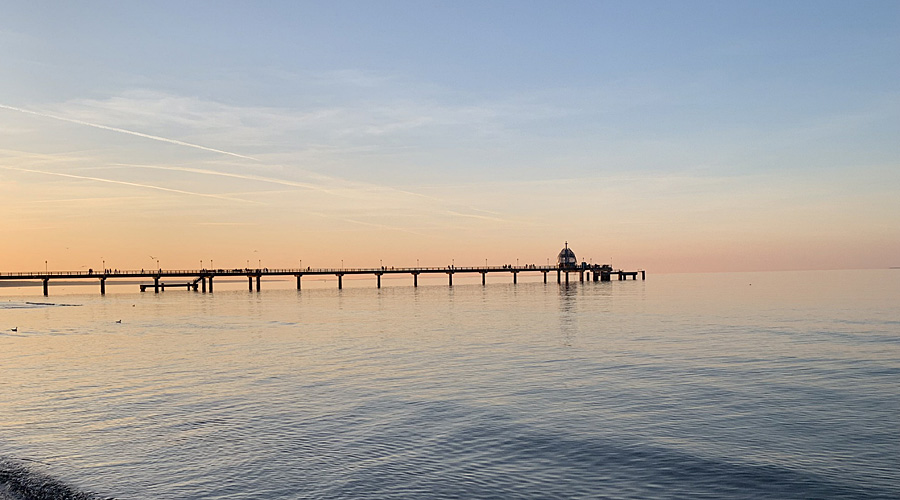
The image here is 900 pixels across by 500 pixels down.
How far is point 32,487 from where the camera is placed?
1686 cm

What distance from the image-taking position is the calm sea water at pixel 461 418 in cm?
1738

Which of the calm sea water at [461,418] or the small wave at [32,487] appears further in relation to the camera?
the calm sea water at [461,418]

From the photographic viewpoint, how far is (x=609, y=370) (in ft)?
117

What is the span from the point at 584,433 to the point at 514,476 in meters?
5.16

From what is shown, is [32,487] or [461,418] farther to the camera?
[461,418]

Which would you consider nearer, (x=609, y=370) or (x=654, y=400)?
(x=654, y=400)

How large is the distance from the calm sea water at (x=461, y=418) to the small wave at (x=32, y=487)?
0.34 feet

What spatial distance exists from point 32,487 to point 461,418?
43.3 ft

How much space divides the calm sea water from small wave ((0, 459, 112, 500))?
4.1 inches

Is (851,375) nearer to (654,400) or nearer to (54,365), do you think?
(654,400)

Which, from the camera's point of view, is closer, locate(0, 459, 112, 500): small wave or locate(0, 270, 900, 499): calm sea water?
locate(0, 459, 112, 500): small wave

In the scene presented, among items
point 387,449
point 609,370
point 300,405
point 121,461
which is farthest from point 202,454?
point 609,370

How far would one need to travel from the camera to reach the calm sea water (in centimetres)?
1738

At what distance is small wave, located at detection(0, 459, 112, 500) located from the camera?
53.2ft
